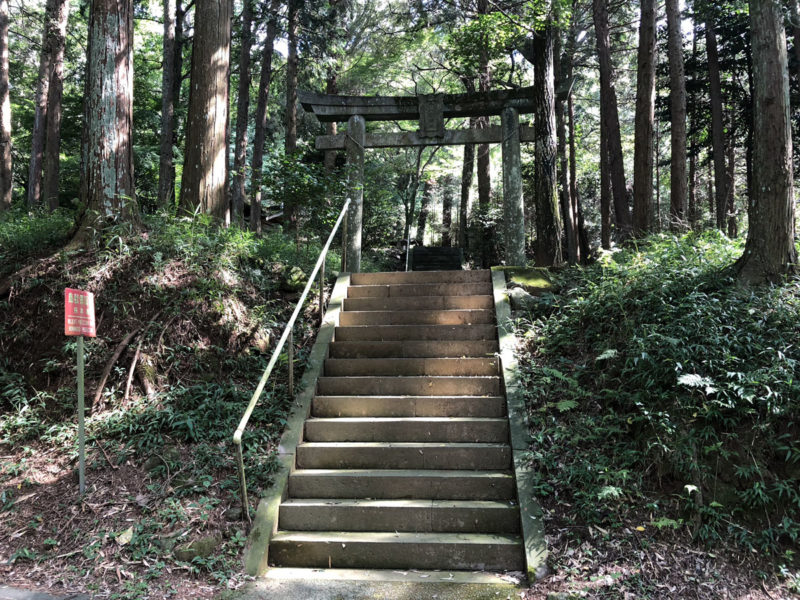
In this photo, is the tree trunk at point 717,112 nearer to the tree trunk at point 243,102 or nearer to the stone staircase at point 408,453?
the stone staircase at point 408,453

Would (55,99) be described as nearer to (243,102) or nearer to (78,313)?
(243,102)

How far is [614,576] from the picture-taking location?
3252 mm

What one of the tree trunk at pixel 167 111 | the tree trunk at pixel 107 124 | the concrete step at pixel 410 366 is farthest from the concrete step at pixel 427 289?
the tree trunk at pixel 167 111

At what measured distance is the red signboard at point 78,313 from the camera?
402 centimetres

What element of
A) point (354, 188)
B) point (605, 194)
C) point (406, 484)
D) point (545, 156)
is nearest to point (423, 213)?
point (605, 194)

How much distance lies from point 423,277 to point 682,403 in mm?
3724

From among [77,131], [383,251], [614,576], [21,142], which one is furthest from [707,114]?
[21,142]

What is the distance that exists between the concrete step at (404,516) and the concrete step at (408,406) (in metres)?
0.99

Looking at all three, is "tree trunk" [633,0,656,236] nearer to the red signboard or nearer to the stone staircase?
the stone staircase

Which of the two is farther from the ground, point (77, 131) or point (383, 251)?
point (77, 131)

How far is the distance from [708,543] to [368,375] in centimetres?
336

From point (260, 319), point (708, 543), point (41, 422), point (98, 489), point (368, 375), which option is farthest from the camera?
point (260, 319)

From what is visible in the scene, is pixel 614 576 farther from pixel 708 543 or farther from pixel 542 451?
pixel 542 451

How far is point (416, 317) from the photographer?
625 centimetres
